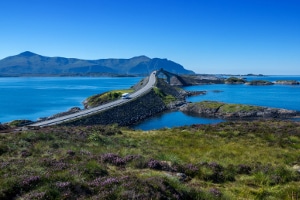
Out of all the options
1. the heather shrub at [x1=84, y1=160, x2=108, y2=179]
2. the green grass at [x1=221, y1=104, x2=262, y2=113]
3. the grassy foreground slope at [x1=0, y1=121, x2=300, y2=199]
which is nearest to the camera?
the grassy foreground slope at [x1=0, y1=121, x2=300, y2=199]

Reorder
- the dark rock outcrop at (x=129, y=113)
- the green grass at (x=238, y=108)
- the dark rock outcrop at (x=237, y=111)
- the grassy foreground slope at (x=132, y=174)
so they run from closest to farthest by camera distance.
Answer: the grassy foreground slope at (x=132, y=174) → the dark rock outcrop at (x=129, y=113) → the dark rock outcrop at (x=237, y=111) → the green grass at (x=238, y=108)

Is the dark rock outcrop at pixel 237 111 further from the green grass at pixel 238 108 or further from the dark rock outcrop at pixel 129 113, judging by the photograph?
the dark rock outcrop at pixel 129 113

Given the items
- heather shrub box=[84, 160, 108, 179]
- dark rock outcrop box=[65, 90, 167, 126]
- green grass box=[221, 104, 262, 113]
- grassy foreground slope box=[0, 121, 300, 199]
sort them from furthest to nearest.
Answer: green grass box=[221, 104, 262, 113]
dark rock outcrop box=[65, 90, 167, 126]
heather shrub box=[84, 160, 108, 179]
grassy foreground slope box=[0, 121, 300, 199]

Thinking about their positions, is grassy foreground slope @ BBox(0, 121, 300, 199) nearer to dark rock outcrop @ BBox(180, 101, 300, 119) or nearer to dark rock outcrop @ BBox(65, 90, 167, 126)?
dark rock outcrop @ BBox(65, 90, 167, 126)

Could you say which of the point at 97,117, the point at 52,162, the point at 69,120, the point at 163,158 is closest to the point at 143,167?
the point at 163,158

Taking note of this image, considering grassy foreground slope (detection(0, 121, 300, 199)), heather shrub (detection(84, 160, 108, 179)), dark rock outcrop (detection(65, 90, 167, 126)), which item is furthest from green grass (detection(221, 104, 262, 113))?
heather shrub (detection(84, 160, 108, 179))

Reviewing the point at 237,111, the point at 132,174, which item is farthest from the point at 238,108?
the point at 132,174

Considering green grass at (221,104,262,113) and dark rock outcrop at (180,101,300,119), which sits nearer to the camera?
dark rock outcrop at (180,101,300,119)

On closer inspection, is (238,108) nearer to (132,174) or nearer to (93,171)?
(132,174)

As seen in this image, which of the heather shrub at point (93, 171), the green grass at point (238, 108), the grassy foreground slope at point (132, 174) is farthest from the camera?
the green grass at point (238, 108)

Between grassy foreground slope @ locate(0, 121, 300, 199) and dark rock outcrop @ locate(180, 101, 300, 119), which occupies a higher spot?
grassy foreground slope @ locate(0, 121, 300, 199)

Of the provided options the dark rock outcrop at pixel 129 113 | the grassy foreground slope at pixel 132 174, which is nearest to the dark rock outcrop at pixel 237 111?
the dark rock outcrop at pixel 129 113

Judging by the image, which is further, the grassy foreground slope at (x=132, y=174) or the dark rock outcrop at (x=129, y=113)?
the dark rock outcrop at (x=129, y=113)

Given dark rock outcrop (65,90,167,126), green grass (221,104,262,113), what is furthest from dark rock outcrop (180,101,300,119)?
dark rock outcrop (65,90,167,126)
